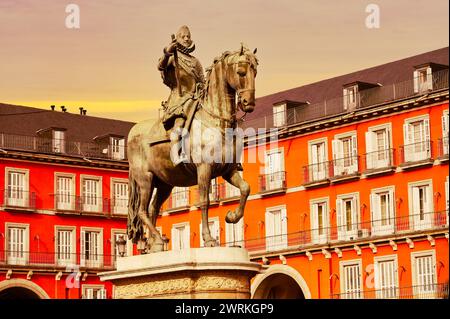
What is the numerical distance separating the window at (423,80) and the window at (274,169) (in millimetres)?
10488

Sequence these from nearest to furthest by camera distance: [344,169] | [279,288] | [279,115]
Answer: [344,169], [279,288], [279,115]

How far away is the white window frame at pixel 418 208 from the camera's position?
66500 millimetres

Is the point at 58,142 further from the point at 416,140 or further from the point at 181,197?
the point at 416,140

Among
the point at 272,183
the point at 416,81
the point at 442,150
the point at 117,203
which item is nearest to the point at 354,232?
the point at 272,183

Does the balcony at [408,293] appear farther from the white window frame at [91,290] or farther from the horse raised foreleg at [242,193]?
the horse raised foreleg at [242,193]

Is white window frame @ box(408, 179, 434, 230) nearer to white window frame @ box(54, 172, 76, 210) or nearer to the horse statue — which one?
white window frame @ box(54, 172, 76, 210)

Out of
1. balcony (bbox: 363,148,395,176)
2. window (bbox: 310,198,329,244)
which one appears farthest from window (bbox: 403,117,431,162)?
window (bbox: 310,198,329,244)

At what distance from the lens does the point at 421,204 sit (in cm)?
6731

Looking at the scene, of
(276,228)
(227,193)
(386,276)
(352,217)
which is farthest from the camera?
(227,193)

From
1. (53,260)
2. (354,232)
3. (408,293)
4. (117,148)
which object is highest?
(117,148)

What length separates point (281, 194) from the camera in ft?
246

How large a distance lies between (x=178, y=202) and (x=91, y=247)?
248 inches
